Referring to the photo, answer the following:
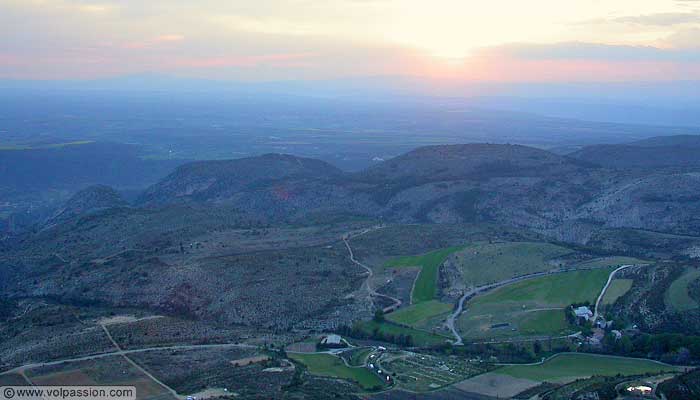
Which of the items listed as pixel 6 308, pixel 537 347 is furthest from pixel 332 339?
pixel 6 308

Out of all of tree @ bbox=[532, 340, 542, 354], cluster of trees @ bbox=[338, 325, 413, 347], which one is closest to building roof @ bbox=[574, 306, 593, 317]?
tree @ bbox=[532, 340, 542, 354]

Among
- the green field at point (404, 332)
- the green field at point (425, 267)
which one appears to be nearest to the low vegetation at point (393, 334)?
the green field at point (404, 332)

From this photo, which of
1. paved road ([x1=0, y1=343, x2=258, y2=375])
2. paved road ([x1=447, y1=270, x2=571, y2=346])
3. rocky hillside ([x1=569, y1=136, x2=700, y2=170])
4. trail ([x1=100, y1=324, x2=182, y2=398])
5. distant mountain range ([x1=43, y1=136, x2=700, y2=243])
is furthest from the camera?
rocky hillside ([x1=569, y1=136, x2=700, y2=170])

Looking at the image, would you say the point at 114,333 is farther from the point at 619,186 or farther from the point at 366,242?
the point at 619,186

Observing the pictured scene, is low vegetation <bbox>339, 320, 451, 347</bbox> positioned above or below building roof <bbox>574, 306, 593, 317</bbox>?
below

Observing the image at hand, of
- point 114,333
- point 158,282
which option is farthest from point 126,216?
point 114,333

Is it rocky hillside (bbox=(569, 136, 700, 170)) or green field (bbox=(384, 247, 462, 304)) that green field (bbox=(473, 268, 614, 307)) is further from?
rocky hillside (bbox=(569, 136, 700, 170))

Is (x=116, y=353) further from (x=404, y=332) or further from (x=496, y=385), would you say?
(x=496, y=385)
